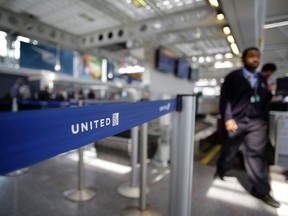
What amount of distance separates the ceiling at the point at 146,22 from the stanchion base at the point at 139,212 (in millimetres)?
1718

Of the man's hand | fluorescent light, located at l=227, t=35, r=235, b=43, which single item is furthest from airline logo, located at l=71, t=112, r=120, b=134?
fluorescent light, located at l=227, t=35, r=235, b=43

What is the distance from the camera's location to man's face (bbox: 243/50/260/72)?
6.24 feet

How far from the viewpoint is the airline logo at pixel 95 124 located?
19.5 inches

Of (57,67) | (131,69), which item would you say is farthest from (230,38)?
(131,69)

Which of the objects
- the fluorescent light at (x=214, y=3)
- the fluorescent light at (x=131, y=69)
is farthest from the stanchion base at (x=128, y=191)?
the fluorescent light at (x=131, y=69)

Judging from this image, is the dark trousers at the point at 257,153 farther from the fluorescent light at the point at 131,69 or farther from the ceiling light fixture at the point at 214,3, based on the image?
the fluorescent light at the point at 131,69

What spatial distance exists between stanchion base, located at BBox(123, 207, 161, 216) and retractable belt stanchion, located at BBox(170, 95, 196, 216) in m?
0.57

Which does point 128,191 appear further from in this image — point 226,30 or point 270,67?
point 226,30

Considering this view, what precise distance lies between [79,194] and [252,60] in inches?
89.4

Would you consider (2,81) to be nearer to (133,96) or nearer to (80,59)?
(80,59)

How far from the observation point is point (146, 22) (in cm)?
406

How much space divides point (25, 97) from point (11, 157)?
475 cm

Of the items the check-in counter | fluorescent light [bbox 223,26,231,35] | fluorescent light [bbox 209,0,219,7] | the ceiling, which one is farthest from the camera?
fluorescent light [bbox 223,26,231,35]

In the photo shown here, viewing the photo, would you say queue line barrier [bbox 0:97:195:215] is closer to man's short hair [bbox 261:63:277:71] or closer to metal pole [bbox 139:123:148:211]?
metal pole [bbox 139:123:148:211]
